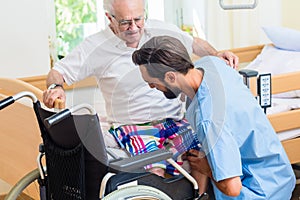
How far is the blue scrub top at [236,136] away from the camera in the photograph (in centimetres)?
201

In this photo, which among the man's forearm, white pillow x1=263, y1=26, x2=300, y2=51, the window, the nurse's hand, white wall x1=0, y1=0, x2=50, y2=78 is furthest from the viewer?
the window

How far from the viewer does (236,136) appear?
2.11m

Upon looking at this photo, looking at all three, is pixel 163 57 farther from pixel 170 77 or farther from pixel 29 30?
pixel 29 30

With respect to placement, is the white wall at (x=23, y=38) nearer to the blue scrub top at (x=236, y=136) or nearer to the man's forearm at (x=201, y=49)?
the man's forearm at (x=201, y=49)

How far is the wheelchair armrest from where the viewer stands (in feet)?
6.07

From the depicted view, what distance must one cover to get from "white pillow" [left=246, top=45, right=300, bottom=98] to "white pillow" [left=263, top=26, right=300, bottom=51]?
33 millimetres

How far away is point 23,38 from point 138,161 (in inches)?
59.3

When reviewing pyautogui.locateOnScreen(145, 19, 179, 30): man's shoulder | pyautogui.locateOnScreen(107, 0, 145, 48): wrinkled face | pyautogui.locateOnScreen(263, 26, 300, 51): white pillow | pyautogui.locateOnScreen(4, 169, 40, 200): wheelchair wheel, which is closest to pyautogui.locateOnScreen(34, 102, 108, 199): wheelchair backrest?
pyautogui.locateOnScreen(4, 169, 40, 200): wheelchair wheel

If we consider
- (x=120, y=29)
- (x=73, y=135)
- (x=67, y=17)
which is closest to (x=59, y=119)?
(x=73, y=135)

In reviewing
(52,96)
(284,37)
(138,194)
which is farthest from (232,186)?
(284,37)

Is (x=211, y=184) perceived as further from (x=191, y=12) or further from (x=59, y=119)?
(x=191, y=12)

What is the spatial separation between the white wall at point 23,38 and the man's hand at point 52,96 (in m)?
0.99

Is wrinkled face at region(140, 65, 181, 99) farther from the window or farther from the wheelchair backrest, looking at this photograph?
the window

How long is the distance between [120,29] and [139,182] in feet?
2.26
